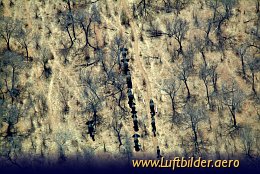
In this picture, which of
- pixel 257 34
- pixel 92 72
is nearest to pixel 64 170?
pixel 92 72

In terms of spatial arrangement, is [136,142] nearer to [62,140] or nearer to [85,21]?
[62,140]

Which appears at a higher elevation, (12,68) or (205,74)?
(12,68)

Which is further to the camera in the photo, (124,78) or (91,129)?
(124,78)

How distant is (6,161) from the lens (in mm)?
81625

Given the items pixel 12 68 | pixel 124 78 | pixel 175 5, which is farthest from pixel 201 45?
pixel 12 68

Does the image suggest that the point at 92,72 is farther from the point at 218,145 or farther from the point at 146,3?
the point at 218,145

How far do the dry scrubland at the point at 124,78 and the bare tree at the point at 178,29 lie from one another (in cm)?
18

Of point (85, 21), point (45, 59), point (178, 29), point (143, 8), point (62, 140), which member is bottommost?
point (62, 140)

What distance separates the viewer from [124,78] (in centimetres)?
9012

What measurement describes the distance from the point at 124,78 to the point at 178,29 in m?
12.4

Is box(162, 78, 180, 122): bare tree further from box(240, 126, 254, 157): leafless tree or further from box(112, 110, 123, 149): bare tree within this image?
box(240, 126, 254, 157): leafless tree

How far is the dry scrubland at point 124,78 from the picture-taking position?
8369 centimetres

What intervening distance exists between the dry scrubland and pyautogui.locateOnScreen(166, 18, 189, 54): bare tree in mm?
177

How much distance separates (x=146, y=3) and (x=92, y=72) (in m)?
16.2
